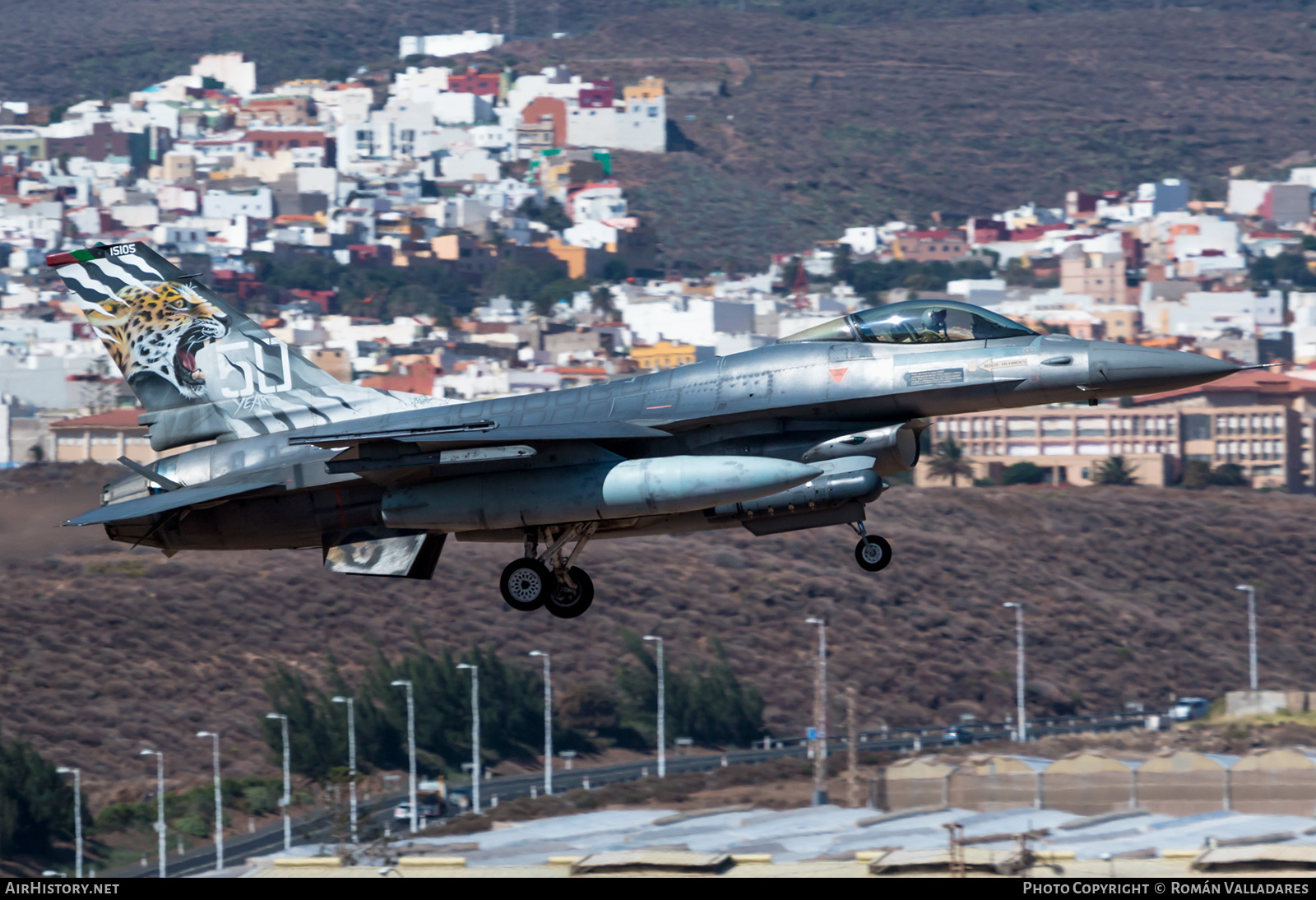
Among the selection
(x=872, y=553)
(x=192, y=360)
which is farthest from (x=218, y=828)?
(x=872, y=553)

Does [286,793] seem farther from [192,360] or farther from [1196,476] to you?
[1196,476]

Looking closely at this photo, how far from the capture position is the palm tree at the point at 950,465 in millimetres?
120188

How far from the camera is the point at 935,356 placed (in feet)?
72.9

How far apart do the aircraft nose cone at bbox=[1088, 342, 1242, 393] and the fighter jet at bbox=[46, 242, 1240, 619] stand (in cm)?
2

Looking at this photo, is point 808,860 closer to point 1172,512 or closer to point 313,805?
Answer: point 313,805

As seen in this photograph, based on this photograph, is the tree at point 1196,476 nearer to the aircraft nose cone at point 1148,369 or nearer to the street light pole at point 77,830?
the street light pole at point 77,830

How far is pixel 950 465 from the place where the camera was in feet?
395

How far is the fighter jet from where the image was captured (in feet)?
71.8

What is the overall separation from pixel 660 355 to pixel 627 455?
140808 millimetres

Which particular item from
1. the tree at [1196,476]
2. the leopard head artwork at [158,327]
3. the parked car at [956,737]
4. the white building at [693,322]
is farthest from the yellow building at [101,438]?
the white building at [693,322]

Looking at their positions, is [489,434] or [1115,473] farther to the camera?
[1115,473]

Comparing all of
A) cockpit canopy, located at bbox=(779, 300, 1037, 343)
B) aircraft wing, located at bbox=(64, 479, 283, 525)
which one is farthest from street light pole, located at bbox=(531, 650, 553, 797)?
cockpit canopy, located at bbox=(779, 300, 1037, 343)
